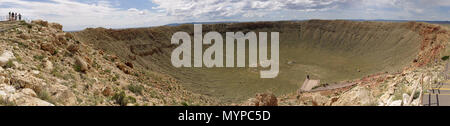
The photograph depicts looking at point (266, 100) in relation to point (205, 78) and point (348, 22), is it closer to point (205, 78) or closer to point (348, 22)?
point (205, 78)

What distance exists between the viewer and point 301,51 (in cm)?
6394

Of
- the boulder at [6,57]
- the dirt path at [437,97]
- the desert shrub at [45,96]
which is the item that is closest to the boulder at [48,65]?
the boulder at [6,57]

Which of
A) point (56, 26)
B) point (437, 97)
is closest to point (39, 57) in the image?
point (56, 26)

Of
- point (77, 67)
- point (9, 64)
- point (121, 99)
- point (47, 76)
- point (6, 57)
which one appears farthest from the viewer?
point (77, 67)

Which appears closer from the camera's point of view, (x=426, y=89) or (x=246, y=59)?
(x=426, y=89)

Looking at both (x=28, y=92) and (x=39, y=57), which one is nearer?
(x=28, y=92)

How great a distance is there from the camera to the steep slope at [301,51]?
3428cm

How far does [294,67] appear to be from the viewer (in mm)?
48844

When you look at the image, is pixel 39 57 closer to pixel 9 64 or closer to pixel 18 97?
pixel 9 64

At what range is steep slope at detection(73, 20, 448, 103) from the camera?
112 feet

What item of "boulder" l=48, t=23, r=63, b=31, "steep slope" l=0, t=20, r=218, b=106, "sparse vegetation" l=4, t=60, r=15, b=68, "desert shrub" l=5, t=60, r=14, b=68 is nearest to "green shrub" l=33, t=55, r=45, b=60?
Answer: "steep slope" l=0, t=20, r=218, b=106
